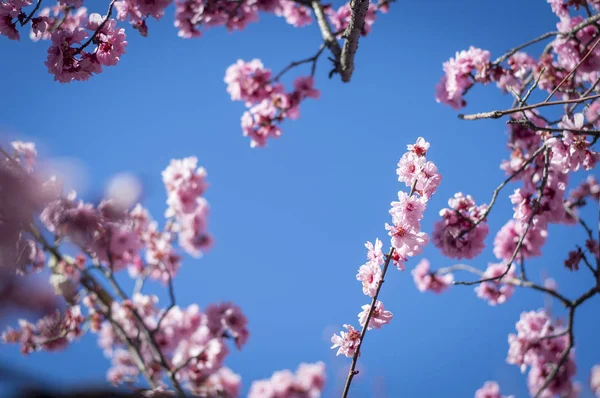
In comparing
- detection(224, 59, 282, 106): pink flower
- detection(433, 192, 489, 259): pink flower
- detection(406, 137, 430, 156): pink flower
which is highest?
detection(224, 59, 282, 106): pink flower

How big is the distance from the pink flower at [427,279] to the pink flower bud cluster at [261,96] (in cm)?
250

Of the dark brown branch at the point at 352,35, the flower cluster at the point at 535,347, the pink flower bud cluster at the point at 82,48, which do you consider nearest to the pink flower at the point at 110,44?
the pink flower bud cluster at the point at 82,48

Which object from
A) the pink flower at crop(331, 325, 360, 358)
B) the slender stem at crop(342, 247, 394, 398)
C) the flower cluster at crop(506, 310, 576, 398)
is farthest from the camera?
the flower cluster at crop(506, 310, 576, 398)

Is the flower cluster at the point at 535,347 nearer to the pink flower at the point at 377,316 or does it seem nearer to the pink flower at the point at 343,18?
the pink flower at the point at 377,316

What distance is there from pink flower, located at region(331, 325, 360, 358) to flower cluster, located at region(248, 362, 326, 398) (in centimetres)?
514

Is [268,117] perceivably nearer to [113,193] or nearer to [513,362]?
[113,193]

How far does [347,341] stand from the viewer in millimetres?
2098

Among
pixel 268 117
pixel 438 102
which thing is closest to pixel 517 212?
pixel 438 102

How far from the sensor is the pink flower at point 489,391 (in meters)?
4.97

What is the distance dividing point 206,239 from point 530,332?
4478mm

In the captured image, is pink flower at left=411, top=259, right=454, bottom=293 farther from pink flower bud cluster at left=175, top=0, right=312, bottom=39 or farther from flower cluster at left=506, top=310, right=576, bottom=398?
pink flower bud cluster at left=175, top=0, right=312, bottom=39

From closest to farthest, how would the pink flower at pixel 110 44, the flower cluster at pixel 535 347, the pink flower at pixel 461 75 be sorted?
the pink flower at pixel 110 44
the pink flower at pixel 461 75
the flower cluster at pixel 535 347

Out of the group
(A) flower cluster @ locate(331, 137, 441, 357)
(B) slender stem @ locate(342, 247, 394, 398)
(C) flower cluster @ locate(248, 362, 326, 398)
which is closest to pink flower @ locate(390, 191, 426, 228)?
(A) flower cluster @ locate(331, 137, 441, 357)

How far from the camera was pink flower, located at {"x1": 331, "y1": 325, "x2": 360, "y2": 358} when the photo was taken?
6.85 ft
